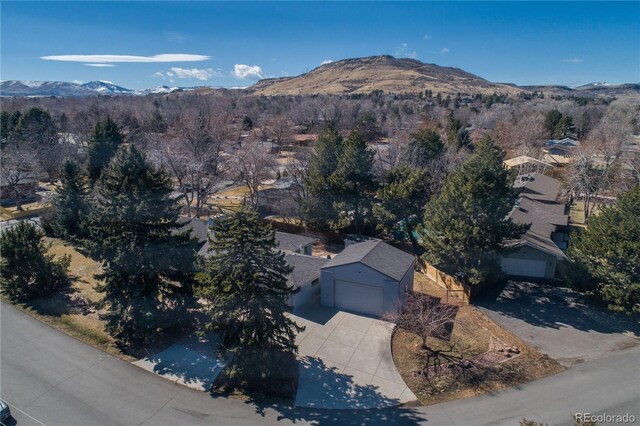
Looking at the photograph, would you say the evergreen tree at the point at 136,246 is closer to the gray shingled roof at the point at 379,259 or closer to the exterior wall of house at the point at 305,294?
the exterior wall of house at the point at 305,294

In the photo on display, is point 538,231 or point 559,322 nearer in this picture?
point 559,322

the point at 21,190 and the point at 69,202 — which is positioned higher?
the point at 69,202

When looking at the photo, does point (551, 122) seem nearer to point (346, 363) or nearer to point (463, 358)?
point (463, 358)

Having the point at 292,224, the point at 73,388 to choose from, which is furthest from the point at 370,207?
the point at 73,388

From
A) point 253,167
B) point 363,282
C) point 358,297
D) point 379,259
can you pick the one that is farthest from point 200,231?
point 379,259

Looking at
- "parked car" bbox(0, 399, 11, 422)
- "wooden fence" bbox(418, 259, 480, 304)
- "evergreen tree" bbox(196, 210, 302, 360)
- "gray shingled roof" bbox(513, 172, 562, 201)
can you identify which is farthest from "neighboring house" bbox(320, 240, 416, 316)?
"gray shingled roof" bbox(513, 172, 562, 201)

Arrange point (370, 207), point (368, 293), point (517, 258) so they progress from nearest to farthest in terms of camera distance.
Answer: point (368, 293) < point (517, 258) < point (370, 207)

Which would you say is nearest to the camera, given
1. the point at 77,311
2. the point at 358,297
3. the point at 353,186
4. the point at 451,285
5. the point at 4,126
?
the point at 358,297

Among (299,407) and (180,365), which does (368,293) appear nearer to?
(299,407)
